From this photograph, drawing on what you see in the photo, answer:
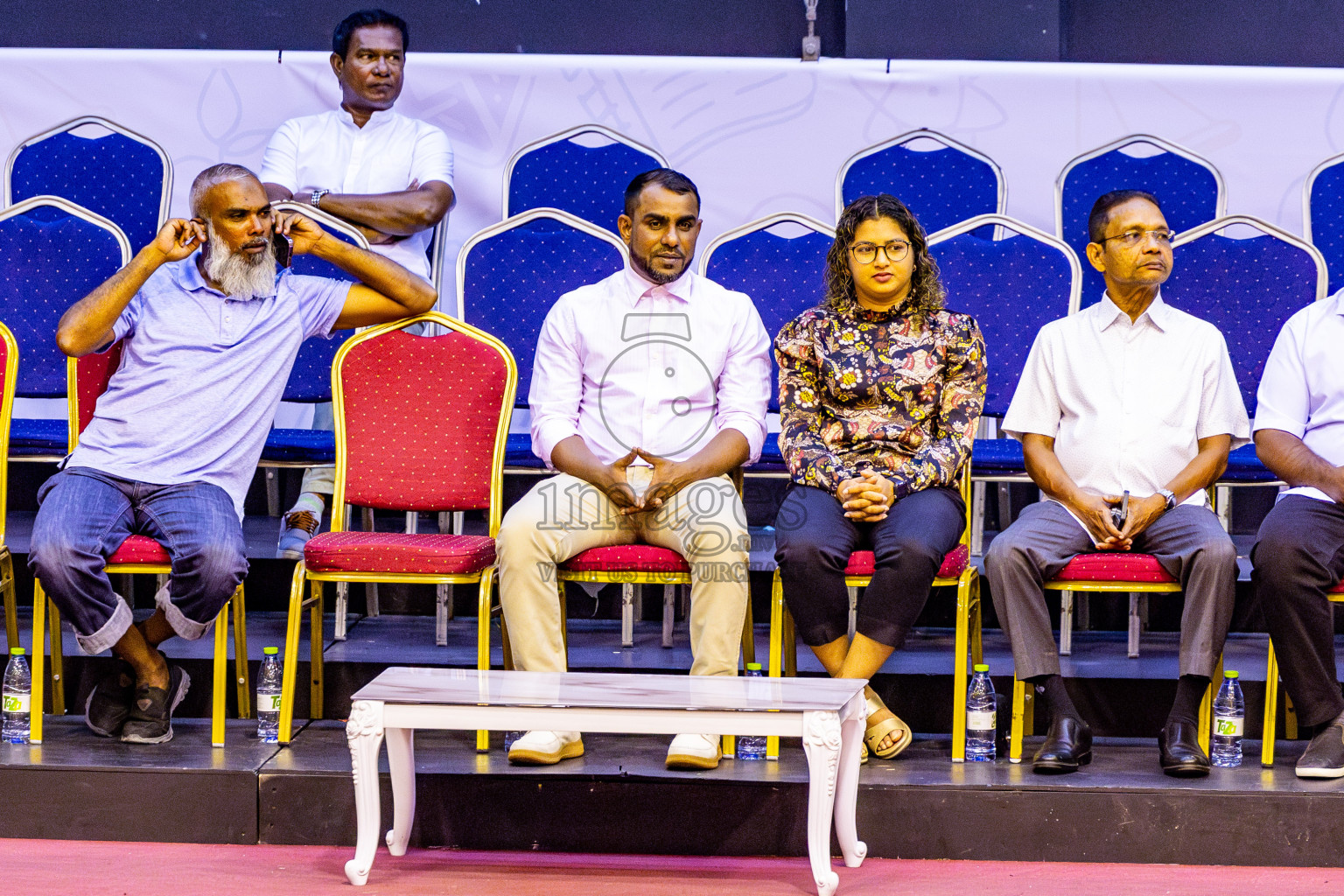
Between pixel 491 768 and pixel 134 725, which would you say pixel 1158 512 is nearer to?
pixel 491 768

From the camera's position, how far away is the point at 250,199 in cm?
320

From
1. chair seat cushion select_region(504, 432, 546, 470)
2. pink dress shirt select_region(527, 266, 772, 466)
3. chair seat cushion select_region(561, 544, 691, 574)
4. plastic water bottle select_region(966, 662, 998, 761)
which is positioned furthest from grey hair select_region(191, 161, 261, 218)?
plastic water bottle select_region(966, 662, 998, 761)

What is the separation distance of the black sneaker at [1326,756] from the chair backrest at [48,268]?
308 cm

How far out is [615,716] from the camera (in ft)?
7.64

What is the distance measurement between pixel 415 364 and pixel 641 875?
4.53 ft

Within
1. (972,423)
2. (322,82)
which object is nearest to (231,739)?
(972,423)

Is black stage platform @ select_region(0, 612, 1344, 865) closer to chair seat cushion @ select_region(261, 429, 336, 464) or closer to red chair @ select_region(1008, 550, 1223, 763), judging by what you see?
red chair @ select_region(1008, 550, 1223, 763)

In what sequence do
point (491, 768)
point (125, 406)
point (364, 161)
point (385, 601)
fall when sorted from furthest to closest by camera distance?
1. point (364, 161)
2. point (385, 601)
3. point (125, 406)
4. point (491, 768)

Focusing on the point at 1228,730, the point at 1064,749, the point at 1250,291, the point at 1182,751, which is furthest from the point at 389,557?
the point at 1250,291

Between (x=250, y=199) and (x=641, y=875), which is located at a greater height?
(x=250, y=199)

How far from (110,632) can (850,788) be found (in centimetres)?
158

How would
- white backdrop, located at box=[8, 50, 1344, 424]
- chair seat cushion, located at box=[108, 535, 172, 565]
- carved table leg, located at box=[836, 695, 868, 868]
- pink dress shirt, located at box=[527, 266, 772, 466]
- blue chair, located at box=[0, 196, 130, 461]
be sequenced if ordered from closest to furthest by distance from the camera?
carved table leg, located at box=[836, 695, 868, 868], chair seat cushion, located at box=[108, 535, 172, 565], pink dress shirt, located at box=[527, 266, 772, 466], blue chair, located at box=[0, 196, 130, 461], white backdrop, located at box=[8, 50, 1344, 424]

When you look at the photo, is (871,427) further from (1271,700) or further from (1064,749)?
(1271,700)

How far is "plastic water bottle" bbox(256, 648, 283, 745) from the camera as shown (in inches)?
116
